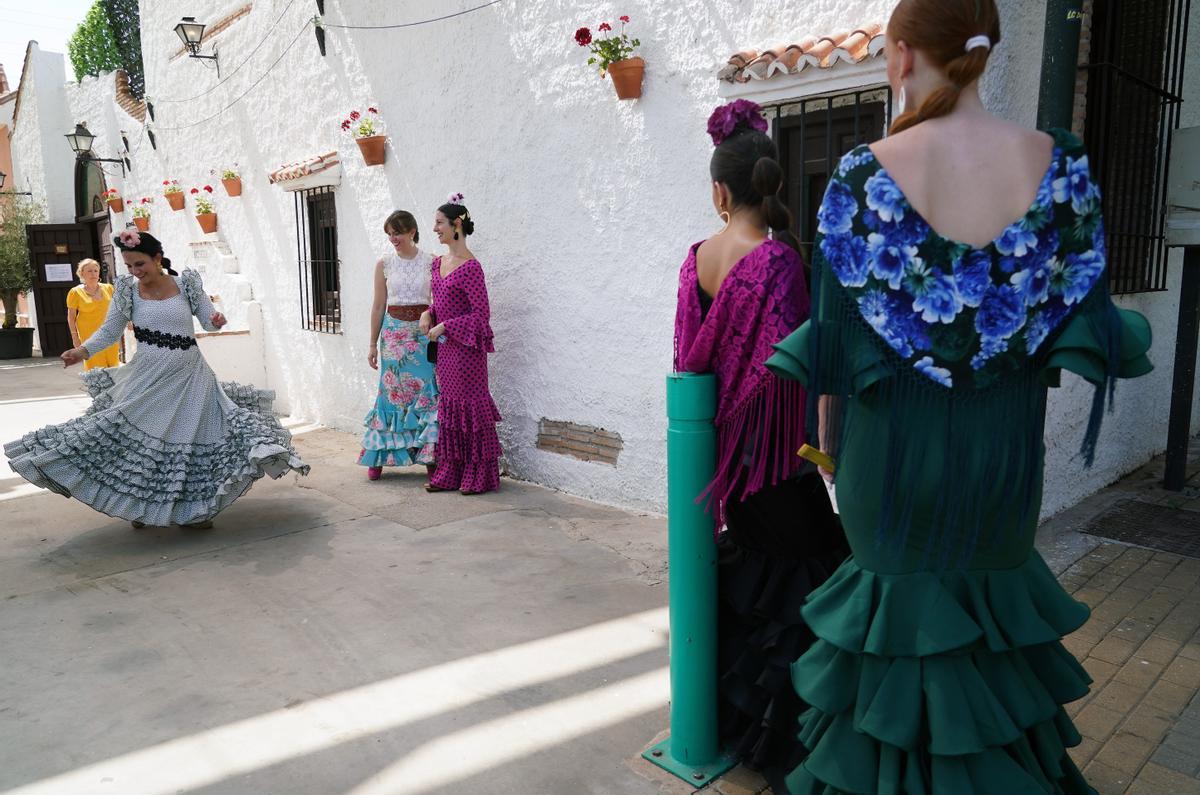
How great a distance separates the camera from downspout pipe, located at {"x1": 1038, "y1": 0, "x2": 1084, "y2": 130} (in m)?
2.55

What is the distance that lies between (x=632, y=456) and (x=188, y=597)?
8.17ft

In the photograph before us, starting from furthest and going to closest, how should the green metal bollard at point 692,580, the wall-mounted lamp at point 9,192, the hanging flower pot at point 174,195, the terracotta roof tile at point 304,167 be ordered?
the wall-mounted lamp at point 9,192 < the hanging flower pot at point 174,195 < the terracotta roof tile at point 304,167 < the green metal bollard at point 692,580

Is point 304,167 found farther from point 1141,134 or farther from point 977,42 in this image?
point 977,42

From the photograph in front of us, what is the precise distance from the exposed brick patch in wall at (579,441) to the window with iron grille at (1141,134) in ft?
9.99

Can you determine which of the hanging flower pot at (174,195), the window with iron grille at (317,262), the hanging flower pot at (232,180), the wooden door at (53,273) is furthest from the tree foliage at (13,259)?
the window with iron grille at (317,262)

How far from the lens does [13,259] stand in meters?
16.7

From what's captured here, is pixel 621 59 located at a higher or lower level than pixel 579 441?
higher

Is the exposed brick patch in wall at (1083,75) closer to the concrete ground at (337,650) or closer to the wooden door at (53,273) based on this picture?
the concrete ground at (337,650)

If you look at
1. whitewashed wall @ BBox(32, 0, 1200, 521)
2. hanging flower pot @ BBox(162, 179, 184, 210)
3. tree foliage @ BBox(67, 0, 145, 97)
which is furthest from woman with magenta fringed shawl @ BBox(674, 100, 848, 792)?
tree foliage @ BBox(67, 0, 145, 97)

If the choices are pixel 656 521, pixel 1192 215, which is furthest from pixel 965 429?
pixel 1192 215

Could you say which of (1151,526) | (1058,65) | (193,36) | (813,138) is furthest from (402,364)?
(193,36)

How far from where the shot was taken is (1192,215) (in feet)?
15.8

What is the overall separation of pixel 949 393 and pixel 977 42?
639 mm

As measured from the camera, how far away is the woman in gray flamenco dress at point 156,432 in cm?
466
